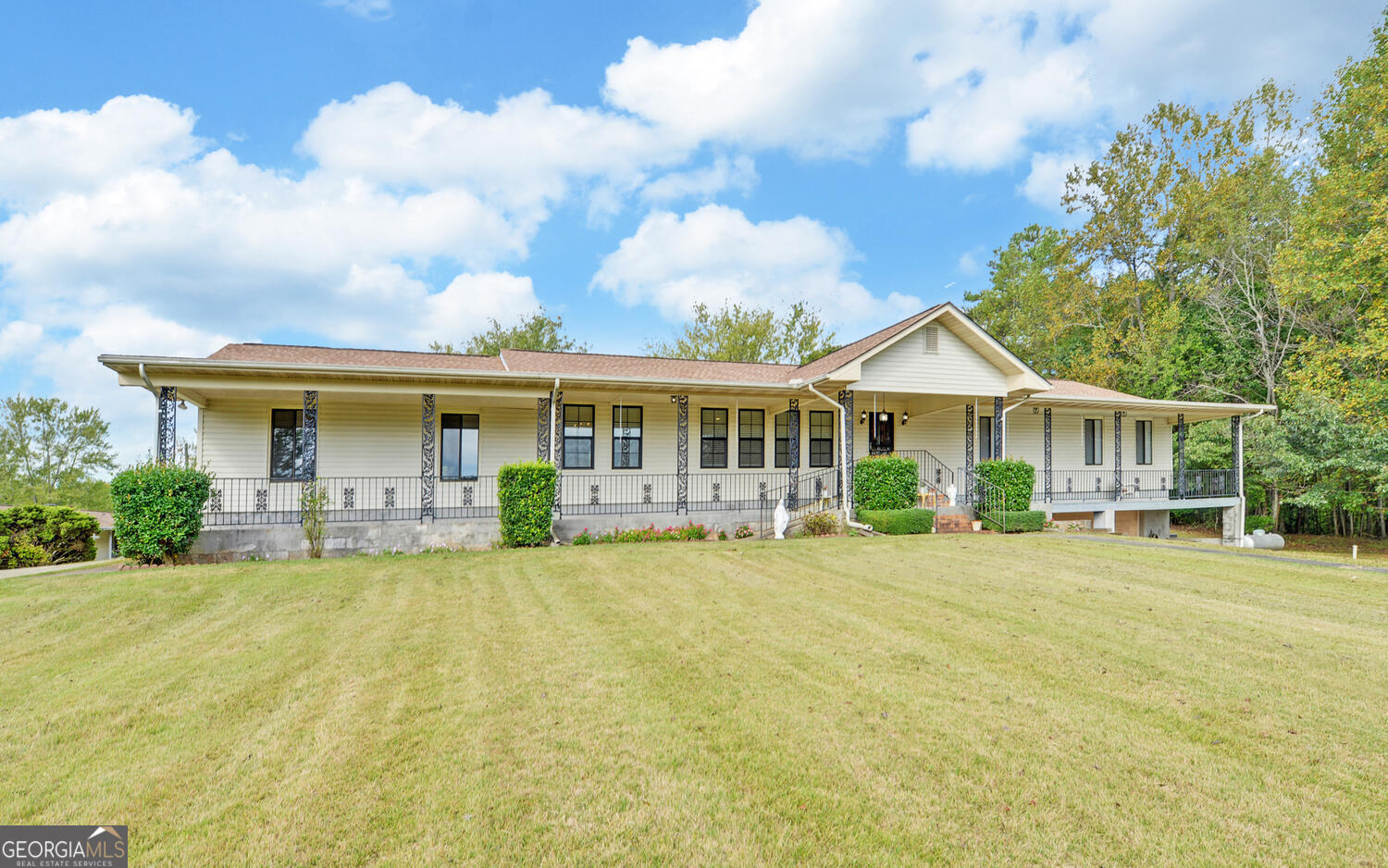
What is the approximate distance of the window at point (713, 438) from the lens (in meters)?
16.3

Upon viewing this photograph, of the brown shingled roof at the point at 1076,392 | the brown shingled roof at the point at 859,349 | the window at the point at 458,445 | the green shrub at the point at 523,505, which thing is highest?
the brown shingled roof at the point at 859,349

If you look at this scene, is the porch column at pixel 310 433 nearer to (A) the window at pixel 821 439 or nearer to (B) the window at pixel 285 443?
(B) the window at pixel 285 443

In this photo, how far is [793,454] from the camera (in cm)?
1623

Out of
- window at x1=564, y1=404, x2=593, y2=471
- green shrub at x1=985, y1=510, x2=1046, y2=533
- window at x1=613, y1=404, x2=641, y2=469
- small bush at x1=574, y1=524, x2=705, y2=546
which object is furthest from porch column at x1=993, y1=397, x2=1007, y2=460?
window at x1=564, y1=404, x2=593, y2=471

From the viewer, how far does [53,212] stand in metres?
16.9

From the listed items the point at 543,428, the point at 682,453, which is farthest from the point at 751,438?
the point at 543,428

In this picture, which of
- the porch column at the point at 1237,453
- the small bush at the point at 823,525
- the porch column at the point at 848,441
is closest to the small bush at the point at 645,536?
the small bush at the point at 823,525

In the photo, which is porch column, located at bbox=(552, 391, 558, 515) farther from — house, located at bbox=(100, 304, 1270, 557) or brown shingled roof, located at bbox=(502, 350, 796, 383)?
brown shingled roof, located at bbox=(502, 350, 796, 383)

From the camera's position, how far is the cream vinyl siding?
48.5ft

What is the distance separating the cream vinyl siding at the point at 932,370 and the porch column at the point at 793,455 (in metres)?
2.00

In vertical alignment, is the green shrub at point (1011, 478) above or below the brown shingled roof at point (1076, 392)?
below

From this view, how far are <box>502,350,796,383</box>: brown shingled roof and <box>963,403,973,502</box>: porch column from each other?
559cm

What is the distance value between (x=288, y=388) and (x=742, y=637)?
1105cm

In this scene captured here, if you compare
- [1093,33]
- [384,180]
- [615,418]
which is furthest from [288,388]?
[1093,33]
